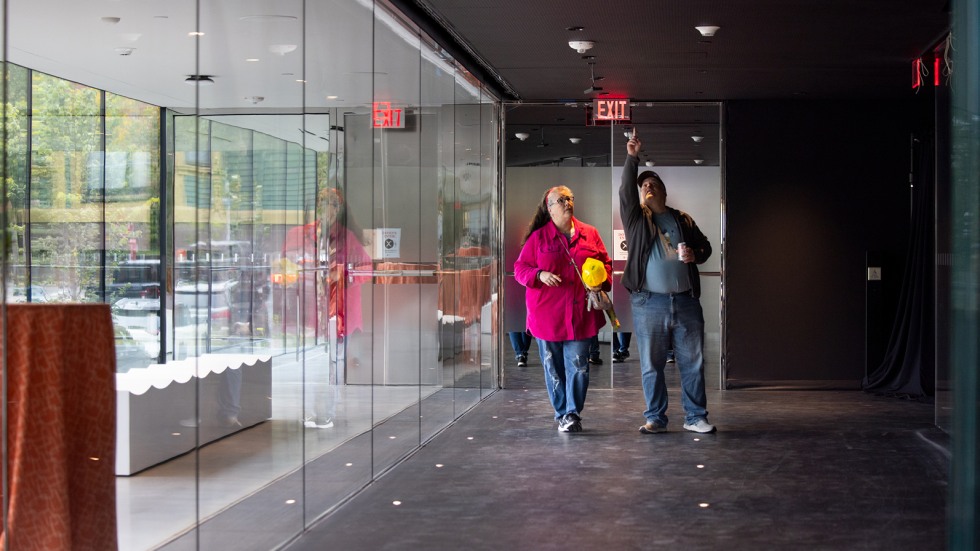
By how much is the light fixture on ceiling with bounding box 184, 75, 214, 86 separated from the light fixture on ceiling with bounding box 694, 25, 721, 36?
14.7 feet

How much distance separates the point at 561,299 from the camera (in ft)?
24.3

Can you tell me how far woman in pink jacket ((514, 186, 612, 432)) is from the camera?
7.38 metres

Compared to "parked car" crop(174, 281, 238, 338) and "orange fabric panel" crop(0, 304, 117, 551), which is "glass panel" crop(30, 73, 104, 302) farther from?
"parked car" crop(174, 281, 238, 338)

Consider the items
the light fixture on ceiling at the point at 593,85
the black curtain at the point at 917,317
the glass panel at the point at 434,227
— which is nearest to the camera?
the glass panel at the point at 434,227

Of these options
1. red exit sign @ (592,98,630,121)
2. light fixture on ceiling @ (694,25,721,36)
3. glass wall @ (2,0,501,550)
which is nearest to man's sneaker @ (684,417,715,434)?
glass wall @ (2,0,501,550)

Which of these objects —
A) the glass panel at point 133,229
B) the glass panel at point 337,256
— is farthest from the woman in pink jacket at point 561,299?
the glass panel at point 133,229

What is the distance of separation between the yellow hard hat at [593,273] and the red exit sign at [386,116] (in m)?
1.75

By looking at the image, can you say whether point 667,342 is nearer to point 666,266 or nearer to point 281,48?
point 666,266

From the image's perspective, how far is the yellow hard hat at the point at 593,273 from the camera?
7.37m

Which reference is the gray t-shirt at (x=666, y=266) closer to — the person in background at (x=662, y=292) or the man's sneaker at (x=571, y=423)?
the person in background at (x=662, y=292)

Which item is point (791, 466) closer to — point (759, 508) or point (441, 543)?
point (759, 508)

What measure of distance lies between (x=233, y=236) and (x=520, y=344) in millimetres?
7606

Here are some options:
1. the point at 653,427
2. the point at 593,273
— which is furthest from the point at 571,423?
the point at 593,273

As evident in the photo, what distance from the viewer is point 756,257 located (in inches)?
409
